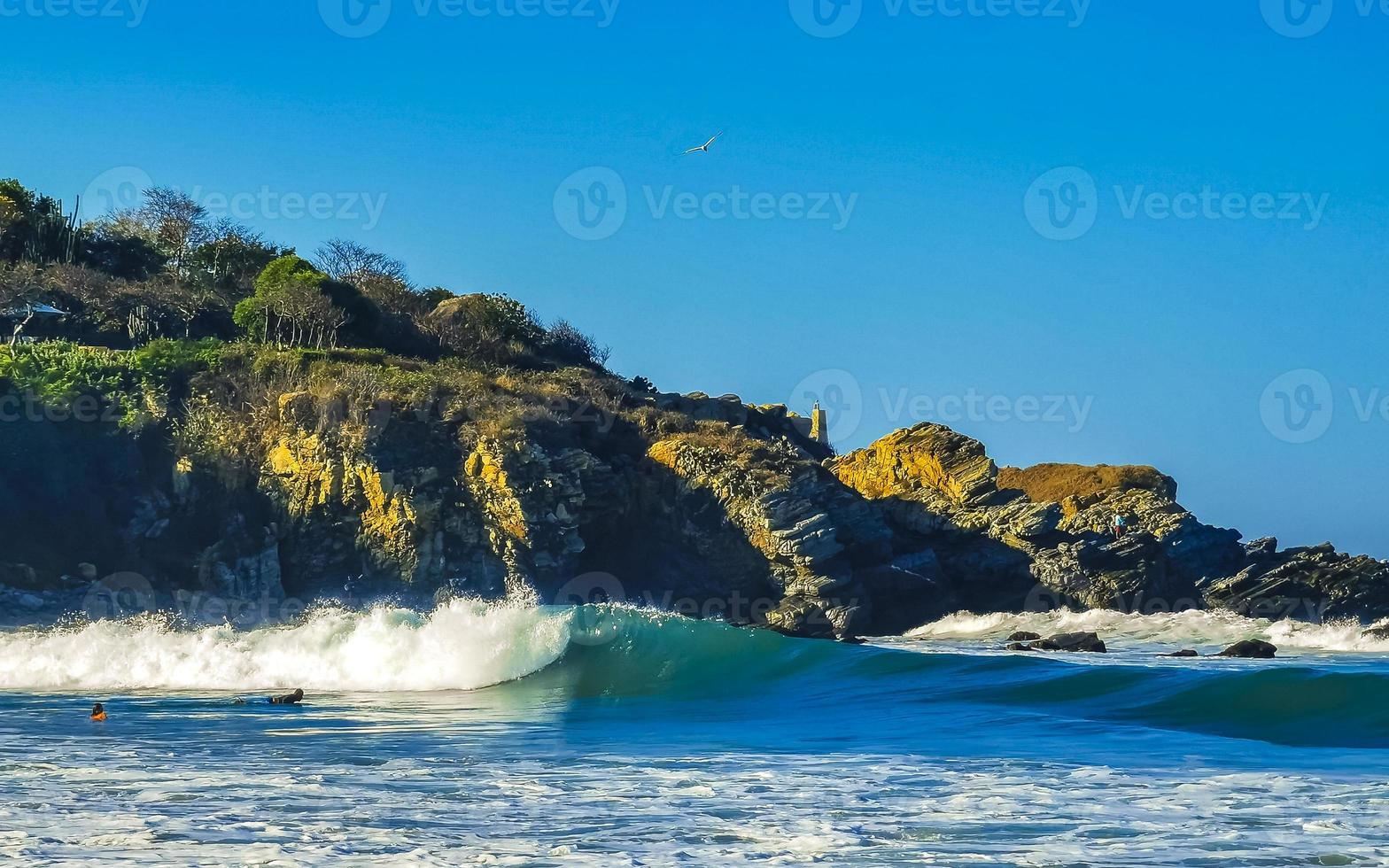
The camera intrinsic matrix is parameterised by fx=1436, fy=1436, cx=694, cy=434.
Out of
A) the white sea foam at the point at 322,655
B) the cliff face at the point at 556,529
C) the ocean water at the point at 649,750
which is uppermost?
the cliff face at the point at 556,529

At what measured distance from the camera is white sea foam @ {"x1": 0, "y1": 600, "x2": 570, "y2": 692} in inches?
858

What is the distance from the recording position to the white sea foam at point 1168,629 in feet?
107

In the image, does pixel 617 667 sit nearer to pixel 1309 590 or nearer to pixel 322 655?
pixel 322 655

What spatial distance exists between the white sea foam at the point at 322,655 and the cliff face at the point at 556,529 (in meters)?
9.84

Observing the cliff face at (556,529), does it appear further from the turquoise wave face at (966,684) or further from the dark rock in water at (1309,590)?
the turquoise wave face at (966,684)

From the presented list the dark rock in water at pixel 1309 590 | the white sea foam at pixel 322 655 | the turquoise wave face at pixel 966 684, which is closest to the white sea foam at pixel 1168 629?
the dark rock in water at pixel 1309 590

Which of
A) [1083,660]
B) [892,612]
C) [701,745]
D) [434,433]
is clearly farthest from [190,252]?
[701,745]

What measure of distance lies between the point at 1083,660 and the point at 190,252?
150ft

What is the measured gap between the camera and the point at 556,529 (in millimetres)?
37938

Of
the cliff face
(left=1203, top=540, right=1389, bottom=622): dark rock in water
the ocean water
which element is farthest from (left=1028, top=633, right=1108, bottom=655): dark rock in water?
(left=1203, top=540, right=1389, bottom=622): dark rock in water

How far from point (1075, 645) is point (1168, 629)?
312 inches

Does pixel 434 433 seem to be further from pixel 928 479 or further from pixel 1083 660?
pixel 1083 660

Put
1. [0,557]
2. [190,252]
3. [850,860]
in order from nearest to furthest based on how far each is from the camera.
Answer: [850,860] → [0,557] → [190,252]

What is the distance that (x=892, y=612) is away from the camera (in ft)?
133
